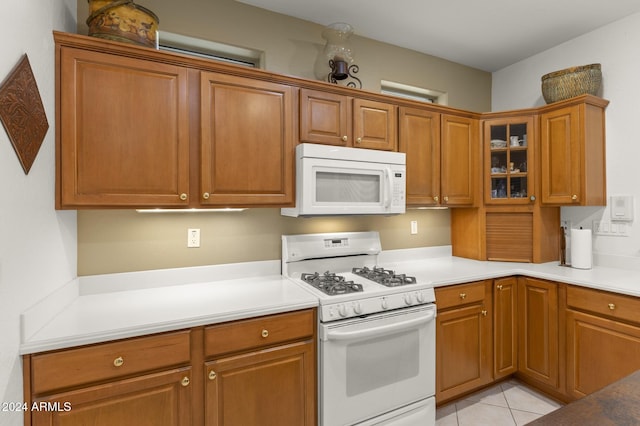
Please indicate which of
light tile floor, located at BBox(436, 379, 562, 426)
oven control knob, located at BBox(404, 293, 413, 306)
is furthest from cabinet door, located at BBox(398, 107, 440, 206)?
light tile floor, located at BBox(436, 379, 562, 426)

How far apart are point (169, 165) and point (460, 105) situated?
2694 mm

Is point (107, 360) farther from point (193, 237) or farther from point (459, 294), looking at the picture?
point (459, 294)

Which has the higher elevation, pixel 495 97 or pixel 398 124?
pixel 495 97

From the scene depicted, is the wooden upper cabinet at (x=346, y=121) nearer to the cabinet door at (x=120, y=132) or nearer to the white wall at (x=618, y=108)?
the cabinet door at (x=120, y=132)


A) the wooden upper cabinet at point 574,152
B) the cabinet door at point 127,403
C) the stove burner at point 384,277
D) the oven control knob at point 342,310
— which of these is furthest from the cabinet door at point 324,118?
the wooden upper cabinet at point 574,152

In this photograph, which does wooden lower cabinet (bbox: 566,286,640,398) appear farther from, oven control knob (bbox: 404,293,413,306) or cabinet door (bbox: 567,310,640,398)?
oven control knob (bbox: 404,293,413,306)

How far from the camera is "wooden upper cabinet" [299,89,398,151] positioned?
2.08 metres

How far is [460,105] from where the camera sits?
3.15m

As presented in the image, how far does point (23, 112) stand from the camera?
1189 millimetres

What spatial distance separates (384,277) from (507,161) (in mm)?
1599

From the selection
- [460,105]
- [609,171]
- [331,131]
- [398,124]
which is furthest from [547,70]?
[331,131]

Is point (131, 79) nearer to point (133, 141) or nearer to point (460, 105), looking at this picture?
point (133, 141)

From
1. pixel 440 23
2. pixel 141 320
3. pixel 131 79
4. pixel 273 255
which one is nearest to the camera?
pixel 141 320

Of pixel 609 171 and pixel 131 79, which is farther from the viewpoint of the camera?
pixel 609 171
